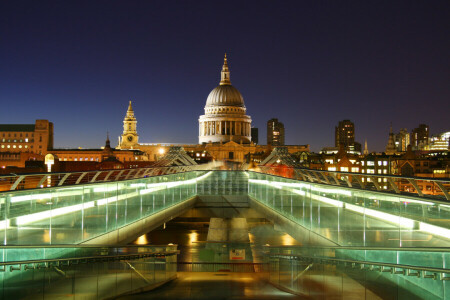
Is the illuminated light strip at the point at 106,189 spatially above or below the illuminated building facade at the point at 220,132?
below

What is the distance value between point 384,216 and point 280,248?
4791 mm

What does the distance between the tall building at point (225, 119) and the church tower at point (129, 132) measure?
24304 mm

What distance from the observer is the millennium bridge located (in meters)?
7.89

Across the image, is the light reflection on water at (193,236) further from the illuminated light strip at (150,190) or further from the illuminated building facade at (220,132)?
the illuminated building facade at (220,132)

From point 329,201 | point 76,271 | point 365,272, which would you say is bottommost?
point 76,271

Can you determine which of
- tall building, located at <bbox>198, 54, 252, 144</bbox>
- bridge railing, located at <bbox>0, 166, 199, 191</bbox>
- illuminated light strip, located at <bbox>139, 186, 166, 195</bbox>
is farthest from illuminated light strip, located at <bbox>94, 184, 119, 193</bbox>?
tall building, located at <bbox>198, 54, 252, 144</bbox>

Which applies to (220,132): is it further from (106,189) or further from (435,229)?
(435,229)

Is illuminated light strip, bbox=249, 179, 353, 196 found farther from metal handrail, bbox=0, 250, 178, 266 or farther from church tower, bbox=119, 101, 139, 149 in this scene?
church tower, bbox=119, 101, 139, 149

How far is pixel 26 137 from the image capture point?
16188 cm

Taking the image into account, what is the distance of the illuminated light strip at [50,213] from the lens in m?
9.40

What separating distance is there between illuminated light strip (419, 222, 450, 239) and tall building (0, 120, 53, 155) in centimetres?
16414

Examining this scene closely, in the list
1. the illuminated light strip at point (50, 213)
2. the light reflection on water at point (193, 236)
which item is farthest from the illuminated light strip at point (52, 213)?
the light reflection on water at point (193, 236)

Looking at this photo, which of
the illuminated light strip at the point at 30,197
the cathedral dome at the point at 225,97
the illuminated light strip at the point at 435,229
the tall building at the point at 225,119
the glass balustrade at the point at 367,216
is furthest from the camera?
the cathedral dome at the point at 225,97

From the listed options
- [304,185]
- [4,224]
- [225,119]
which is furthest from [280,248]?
[225,119]
